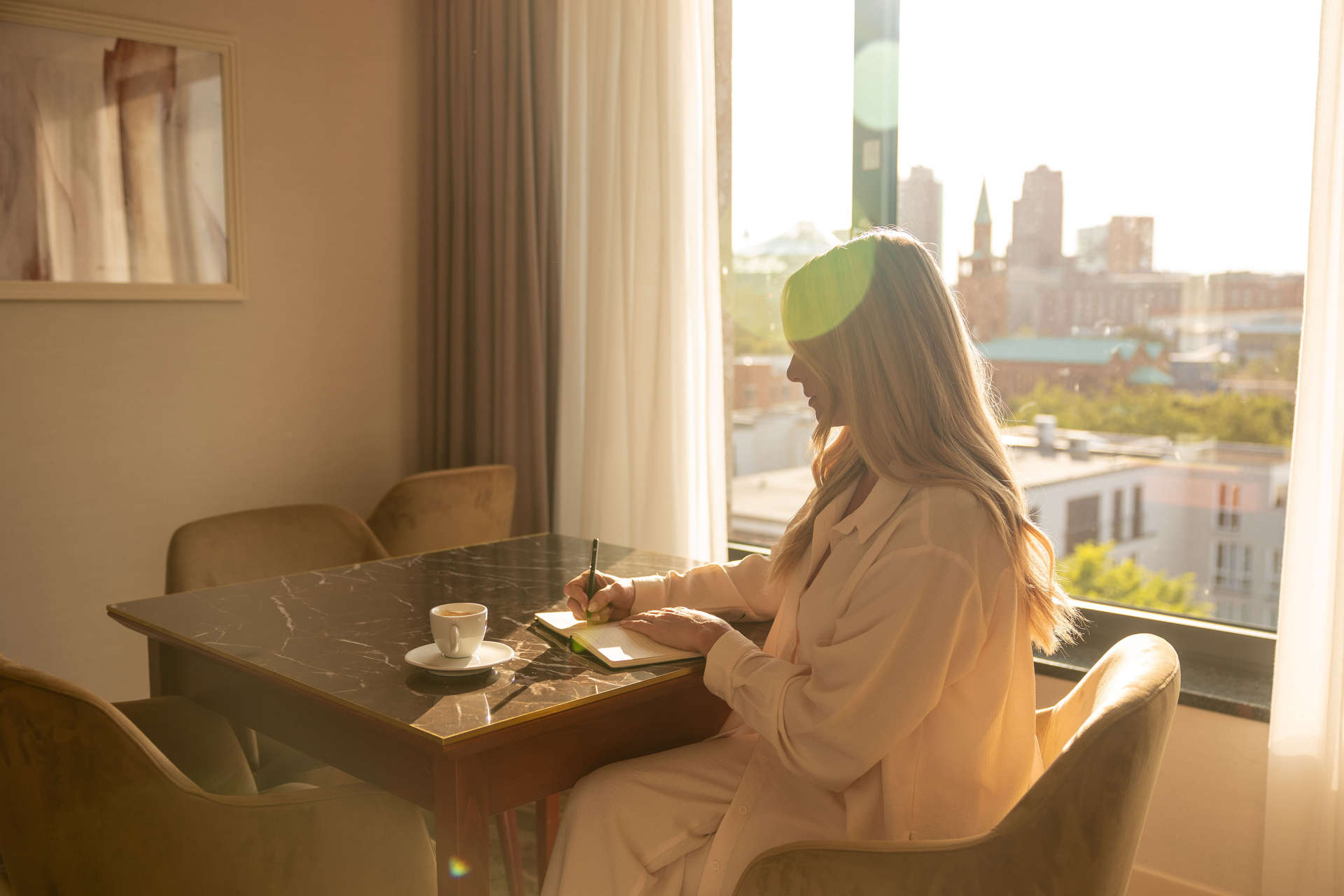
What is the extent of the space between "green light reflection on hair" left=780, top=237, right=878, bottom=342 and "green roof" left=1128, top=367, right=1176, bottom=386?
4.29 ft

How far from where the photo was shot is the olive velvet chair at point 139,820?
4.63 ft

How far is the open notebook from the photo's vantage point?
1.58 meters

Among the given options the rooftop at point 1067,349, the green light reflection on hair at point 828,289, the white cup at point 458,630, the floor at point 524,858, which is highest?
the green light reflection on hair at point 828,289

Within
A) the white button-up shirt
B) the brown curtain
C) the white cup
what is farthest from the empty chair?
the white button-up shirt

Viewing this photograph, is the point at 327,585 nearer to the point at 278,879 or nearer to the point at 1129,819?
the point at 278,879

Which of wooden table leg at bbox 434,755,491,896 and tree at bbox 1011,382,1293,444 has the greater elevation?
tree at bbox 1011,382,1293,444

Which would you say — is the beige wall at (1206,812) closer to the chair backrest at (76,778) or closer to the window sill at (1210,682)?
the window sill at (1210,682)

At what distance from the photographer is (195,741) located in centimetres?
193

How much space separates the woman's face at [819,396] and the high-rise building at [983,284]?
1.26 meters

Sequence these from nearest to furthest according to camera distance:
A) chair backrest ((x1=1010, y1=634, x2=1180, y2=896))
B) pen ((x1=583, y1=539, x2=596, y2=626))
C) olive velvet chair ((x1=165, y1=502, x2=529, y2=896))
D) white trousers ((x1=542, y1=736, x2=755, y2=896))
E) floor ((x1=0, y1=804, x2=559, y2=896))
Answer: chair backrest ((x1=1010, y1=634, x2=1180, y2=896)) → white trousers ((x1=542, y1=736, x2=755, y2=896)) → pen ((x1=583, y1=539, x2=596, y2=626)) → olive velvet chair ((x1=165, y1=502, x2=529, y2=896)) → floor ((x1=0, y1=804, x2=559, y2=896))

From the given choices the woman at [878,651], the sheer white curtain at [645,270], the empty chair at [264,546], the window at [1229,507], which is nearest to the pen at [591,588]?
the woman at [878,651]

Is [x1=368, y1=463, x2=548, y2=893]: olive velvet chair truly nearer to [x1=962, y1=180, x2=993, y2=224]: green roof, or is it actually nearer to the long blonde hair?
[x1=962, y1=180, x2=993, y2=224]: green roof

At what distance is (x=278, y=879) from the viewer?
1440 millimetres

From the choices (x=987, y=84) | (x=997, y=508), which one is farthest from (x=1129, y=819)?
(x=987, y=84)
